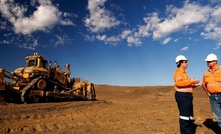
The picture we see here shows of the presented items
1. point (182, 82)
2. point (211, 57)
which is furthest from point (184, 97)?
point (211, 57)

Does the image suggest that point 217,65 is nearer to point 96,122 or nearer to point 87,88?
point 96,122

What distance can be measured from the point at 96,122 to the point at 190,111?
3.65 m

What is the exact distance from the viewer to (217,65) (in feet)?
22.2

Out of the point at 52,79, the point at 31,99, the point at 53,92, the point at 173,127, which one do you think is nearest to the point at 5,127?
the point at 173,127

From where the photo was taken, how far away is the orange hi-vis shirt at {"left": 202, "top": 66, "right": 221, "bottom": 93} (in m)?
6.50

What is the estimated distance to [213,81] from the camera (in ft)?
21.6

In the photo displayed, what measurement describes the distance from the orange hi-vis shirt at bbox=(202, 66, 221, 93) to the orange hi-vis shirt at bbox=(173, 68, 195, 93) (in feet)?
1.76

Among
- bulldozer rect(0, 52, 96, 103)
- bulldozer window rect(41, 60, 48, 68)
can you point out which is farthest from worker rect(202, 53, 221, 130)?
bulldozer window rect(41, 60, 48, 68)

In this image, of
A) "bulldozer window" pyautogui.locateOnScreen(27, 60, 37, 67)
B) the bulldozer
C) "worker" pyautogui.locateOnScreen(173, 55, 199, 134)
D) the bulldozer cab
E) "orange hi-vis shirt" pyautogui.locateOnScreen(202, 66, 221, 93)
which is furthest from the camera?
"bulldozer window" pyautogui.locateOnScreen(27, 60, 37, 67)

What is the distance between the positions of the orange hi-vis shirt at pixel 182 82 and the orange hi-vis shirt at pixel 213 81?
0.54 m

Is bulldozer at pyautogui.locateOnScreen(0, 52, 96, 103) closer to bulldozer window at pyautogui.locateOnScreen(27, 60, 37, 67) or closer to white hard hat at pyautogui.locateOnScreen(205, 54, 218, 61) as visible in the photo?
bulldozer window at pyautogui.locateOnScreen(27, 60, 37, 67)

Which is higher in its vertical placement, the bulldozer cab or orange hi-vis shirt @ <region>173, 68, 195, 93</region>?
the bulldozer cab

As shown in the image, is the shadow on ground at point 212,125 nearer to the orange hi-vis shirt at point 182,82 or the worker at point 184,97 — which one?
the worker at point 184,97

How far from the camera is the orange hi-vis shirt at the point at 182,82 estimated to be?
6398mm
